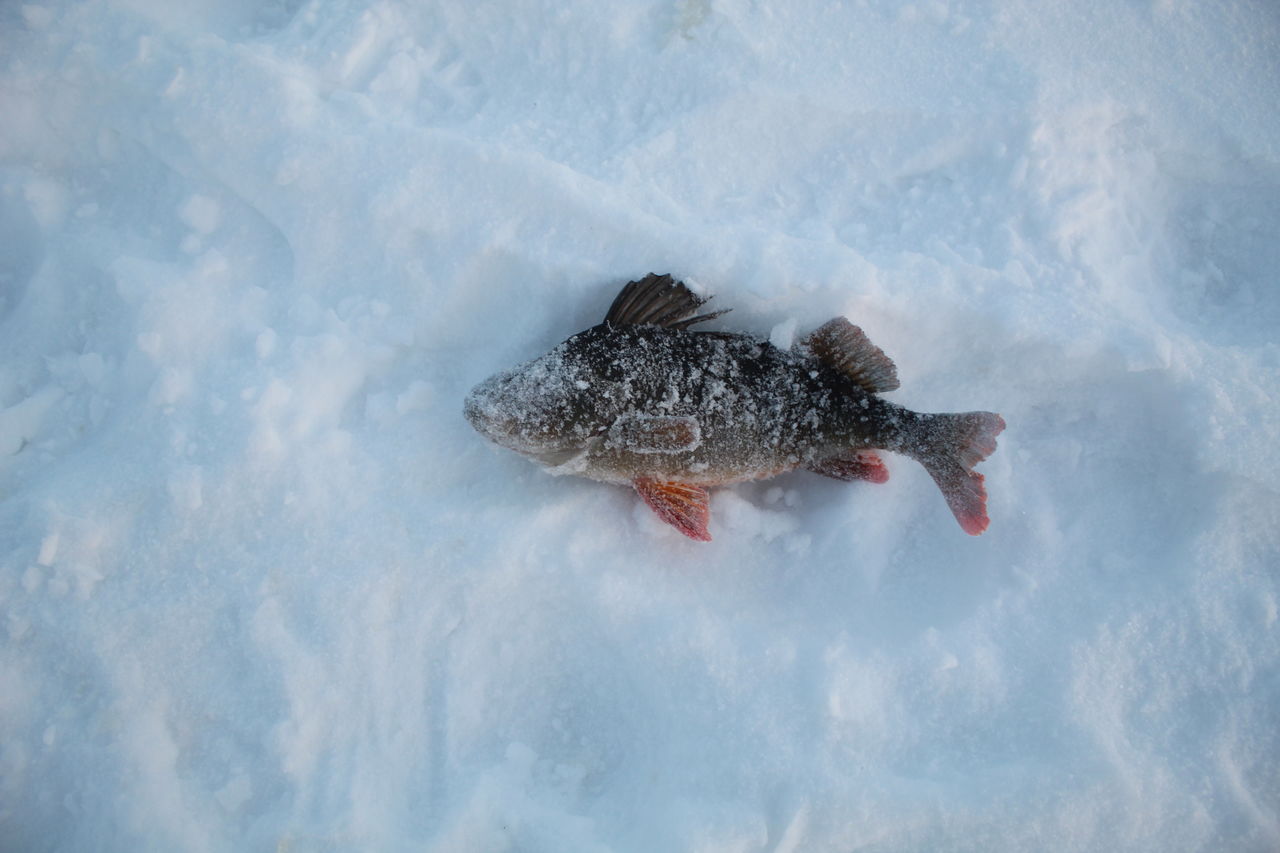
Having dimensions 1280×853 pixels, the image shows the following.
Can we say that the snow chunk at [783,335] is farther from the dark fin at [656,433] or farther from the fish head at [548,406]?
the fish head at [548,406]

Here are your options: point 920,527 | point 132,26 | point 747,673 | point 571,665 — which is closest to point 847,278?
point 920,527

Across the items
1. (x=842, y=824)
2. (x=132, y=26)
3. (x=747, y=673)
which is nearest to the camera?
(x=842, y=824)

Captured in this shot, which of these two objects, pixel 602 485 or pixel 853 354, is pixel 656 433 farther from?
pixel 853 354

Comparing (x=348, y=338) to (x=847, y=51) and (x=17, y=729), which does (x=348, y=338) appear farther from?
(x=847, y=51)

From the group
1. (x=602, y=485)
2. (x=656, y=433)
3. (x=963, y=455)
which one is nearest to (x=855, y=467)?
(x=963, y=455)

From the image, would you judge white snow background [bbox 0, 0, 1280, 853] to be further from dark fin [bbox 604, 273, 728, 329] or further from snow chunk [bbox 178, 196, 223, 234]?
dark fin [bbox 604, 273, 728, 329]
